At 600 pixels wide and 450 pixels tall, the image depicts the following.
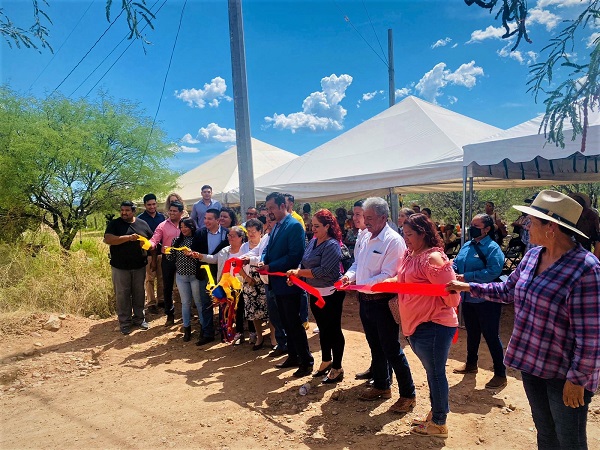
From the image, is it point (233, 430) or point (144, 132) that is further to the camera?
point (144, 132)

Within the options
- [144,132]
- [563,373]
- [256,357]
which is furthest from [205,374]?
[144,132]

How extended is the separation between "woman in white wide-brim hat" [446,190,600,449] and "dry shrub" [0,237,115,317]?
7.15 metres

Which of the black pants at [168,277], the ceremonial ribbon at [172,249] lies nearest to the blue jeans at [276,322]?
the ceremonial ribbon at [172,249]

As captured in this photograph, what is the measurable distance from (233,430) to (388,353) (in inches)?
58.7

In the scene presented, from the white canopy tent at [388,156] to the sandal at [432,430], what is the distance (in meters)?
4.57

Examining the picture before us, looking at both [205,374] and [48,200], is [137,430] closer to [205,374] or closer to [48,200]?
[205,374]

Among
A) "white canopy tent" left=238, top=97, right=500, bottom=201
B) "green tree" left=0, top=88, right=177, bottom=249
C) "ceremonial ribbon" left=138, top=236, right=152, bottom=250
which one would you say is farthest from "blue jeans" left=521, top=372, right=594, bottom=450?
"green tree" left=0, top=88, right=177, bottom=249

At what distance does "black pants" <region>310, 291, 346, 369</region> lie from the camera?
13.7ft

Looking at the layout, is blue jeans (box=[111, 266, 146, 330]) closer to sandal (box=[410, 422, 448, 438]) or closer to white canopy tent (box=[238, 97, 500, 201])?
white canopy tent (box=[238, 97, 500, 201])

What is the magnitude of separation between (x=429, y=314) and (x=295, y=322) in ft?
5.82

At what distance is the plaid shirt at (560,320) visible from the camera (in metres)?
1.99

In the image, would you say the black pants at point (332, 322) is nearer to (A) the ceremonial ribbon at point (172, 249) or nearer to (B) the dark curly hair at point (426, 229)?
(B) the dark curly hair at point (426, 229)

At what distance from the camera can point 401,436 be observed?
322 cm

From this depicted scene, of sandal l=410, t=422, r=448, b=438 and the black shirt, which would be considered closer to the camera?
sandal l=410, t=422, r=448, b=438
